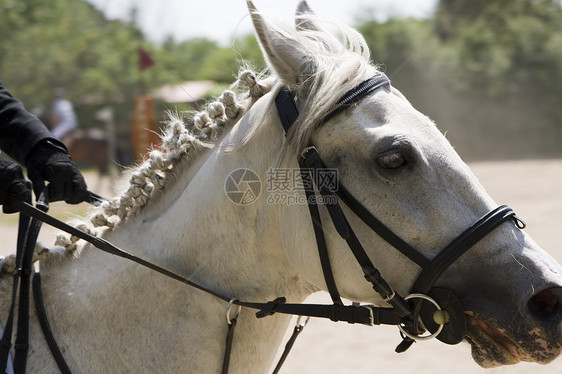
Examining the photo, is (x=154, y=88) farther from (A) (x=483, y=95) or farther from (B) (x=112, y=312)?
(B) (x=112, y=312)

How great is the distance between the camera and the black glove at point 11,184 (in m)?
2.38

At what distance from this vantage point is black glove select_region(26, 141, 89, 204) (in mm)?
2541

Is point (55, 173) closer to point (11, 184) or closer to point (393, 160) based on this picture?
point (11, 184)

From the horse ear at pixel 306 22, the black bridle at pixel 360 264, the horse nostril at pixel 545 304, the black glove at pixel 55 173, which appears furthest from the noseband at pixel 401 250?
the black glove at pixel 55 173

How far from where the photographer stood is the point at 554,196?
14.1m

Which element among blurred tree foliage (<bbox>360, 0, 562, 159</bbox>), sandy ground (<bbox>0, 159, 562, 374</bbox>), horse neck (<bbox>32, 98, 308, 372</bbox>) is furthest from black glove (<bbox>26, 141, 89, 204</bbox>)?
blurred tree foliage (<bbox>360, 0, 562, 159</bbox>)

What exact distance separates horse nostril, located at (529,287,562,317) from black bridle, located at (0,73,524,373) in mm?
223

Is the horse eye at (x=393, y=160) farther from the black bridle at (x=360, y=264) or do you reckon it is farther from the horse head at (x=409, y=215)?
the black bridle at (x=360, y=264)

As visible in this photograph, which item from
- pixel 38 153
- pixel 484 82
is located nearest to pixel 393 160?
pixel 38 153

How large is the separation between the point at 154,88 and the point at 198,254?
2291cm

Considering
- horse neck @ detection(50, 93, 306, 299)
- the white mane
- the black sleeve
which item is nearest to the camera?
horse neck @ detection(50, 93, 306, 299)

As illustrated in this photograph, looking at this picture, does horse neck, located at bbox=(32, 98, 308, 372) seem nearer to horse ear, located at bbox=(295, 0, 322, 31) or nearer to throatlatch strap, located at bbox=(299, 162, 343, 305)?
throatlatch strap, located at bbox=(299, 162, 343, 305)

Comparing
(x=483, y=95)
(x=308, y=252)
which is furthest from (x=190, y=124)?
(x=483, y=95)

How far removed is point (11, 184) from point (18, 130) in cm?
33
